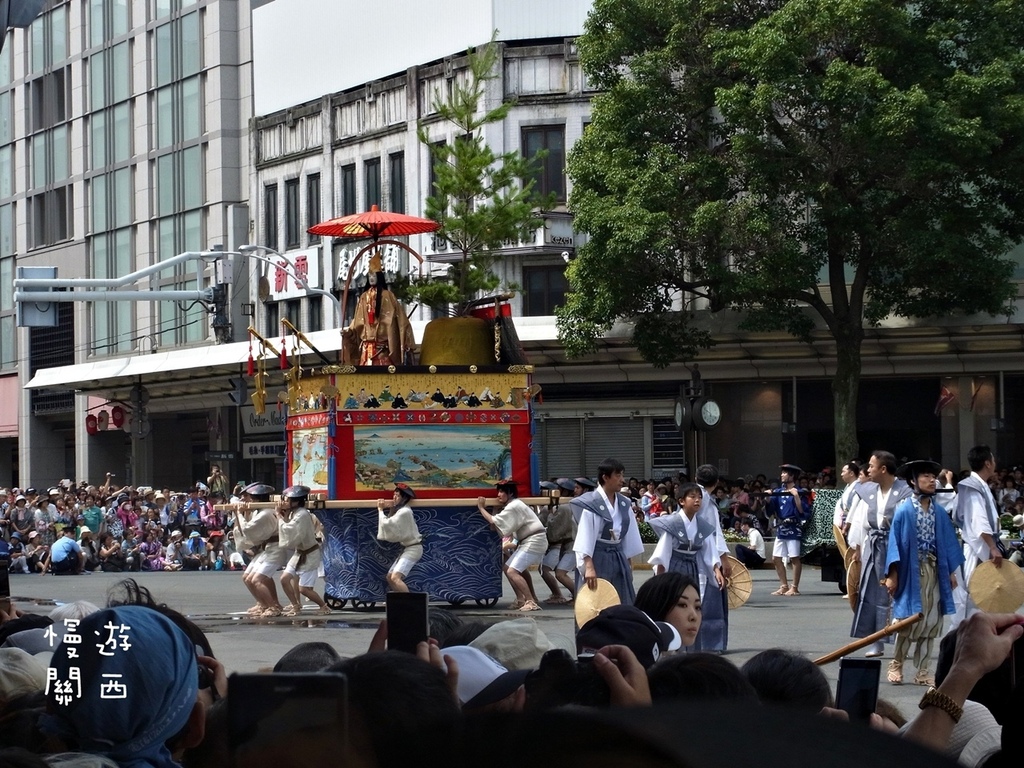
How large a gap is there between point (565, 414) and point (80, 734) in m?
33.3

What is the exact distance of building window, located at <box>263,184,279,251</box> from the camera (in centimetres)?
4150

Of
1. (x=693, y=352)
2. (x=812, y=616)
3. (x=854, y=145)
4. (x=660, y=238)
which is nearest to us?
(x=812, y=616)

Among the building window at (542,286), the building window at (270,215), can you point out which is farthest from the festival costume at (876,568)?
the building window at (270,215)

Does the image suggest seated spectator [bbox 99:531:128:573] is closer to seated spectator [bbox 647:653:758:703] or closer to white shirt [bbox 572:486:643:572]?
white shirt [bbox 572:486:643:572]

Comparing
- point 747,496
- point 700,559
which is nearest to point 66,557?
point 747,496

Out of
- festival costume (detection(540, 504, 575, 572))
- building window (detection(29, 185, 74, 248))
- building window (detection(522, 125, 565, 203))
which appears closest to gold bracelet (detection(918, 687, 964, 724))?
festival costume (detection(540, 504, 575, 572))

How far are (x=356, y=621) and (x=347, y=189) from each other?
23859mm

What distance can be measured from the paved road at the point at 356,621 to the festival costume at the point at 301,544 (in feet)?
1.86

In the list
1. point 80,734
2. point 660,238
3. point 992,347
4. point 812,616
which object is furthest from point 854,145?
point 80,734

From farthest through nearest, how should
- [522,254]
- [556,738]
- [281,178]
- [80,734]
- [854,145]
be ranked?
[281,178] → [522,254] → [854,145] → [80,734] → [556,738]

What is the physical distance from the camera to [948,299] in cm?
2645

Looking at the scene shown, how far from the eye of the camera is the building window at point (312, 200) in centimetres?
4025

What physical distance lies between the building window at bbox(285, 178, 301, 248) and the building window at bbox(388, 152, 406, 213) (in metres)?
3.67

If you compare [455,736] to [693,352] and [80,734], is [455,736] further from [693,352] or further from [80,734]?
[693,352]
